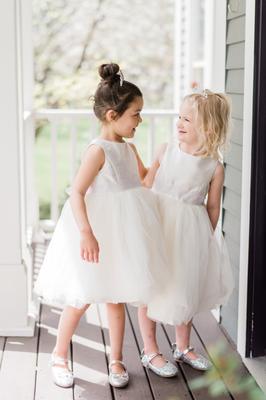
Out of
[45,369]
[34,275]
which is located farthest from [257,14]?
[34,275]

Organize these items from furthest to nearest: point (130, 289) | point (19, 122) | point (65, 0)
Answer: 1. point (65, 0)
2. point (19, 122)
3. point (130, 289)

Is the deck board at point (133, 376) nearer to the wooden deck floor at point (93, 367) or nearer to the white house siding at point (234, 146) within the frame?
the wooden deck floor at point (93, 367)

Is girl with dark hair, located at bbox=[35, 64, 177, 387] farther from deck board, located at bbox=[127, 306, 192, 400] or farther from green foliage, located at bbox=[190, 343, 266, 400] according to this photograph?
green foliage, located at bbox=[190, 343, 266, 400]

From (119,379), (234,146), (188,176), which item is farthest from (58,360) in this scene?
(234,146)

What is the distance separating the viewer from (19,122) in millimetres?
3373

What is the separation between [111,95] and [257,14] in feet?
2.41

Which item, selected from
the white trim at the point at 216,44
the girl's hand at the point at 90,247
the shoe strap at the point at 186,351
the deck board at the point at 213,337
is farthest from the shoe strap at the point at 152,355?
the white trim at the point at 216,44

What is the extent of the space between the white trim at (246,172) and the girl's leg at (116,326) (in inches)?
24.5

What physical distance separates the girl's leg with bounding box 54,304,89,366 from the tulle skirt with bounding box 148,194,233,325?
1.03 ft

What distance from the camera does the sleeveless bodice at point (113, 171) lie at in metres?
2.80

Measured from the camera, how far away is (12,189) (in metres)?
3.35

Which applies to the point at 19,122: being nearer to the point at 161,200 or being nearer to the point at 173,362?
the point at 161,200

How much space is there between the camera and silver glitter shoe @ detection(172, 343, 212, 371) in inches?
121

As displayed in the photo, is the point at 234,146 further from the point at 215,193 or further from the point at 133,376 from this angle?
the point at 133,376
